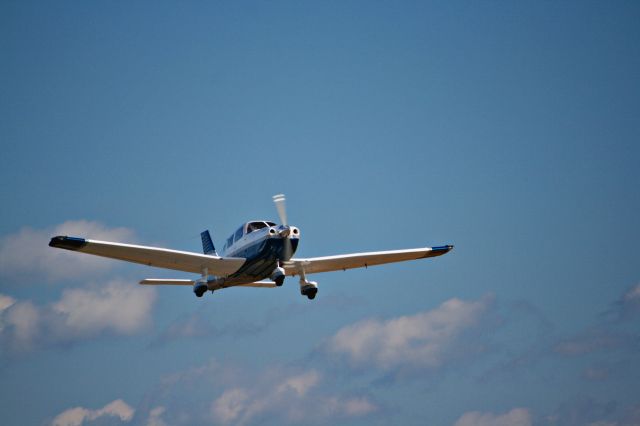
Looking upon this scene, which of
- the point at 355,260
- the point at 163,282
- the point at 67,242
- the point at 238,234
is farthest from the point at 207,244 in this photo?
the point at 67,242

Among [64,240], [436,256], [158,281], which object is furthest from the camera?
[436,256]

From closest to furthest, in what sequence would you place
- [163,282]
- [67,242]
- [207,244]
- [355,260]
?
[67,242]
[163,282]
[355,260]
[207,244]

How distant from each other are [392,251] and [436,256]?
133 inches

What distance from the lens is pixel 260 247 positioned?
1725 inches

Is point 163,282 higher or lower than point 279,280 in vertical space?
lower

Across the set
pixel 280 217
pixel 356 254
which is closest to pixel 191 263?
pixel 280 217

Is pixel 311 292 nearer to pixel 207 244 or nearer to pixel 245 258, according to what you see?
pixel 245 258

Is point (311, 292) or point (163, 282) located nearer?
point (311, 292)

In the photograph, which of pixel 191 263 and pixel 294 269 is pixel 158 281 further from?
pixel 294 269

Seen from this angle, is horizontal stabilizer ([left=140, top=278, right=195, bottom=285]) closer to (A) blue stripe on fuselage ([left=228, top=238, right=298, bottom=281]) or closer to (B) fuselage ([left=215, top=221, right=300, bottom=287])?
(B) fuselage ([left=215, top=221, right=300, bottom=287])

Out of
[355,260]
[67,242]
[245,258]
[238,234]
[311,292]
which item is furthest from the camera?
[355,260]

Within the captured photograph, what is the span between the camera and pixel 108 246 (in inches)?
1693

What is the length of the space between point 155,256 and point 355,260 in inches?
423

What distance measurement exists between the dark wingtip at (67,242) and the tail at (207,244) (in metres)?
10.1
